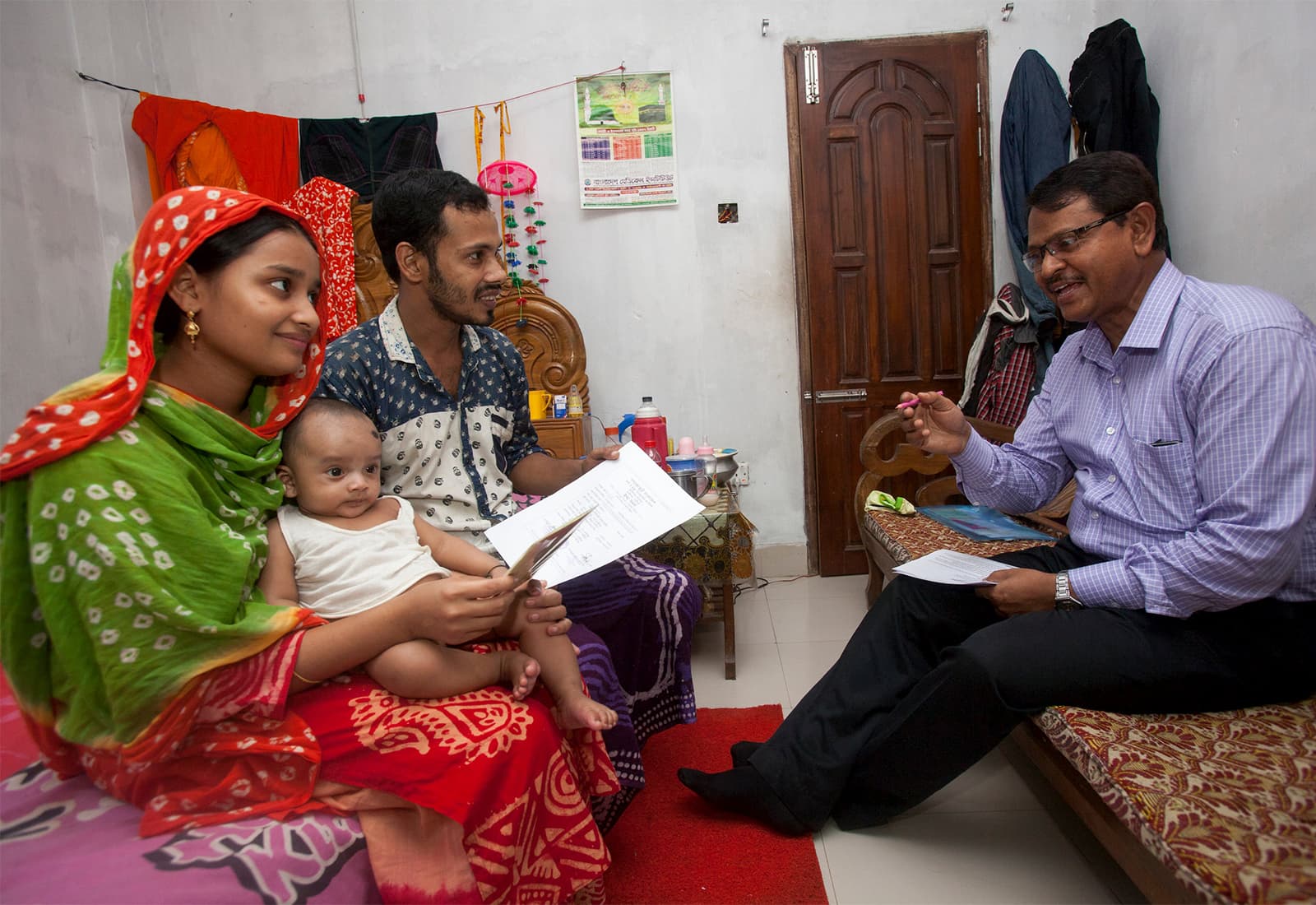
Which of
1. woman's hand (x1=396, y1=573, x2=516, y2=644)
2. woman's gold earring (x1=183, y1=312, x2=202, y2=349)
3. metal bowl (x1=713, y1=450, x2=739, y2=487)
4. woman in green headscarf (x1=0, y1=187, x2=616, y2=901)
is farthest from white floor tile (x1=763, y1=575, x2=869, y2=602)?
woman's gold earring (x1=183, y1=312, x2=202, y2=349)

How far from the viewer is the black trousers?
1.31m

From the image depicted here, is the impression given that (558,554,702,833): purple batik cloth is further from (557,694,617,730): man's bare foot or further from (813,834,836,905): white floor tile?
(813,834,836,905): white floor tile

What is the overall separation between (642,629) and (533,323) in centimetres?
192

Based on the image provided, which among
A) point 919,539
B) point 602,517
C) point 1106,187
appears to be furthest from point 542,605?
point 919,539

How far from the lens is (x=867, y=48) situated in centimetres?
325

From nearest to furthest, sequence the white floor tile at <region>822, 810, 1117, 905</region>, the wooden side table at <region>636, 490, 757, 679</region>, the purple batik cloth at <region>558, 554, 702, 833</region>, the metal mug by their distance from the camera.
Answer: the white floor tile at <region>822, 810, 1117, 905</region> < the purple batik cloth at <region>558, 554, 702, 833</region> < the wooden side table at <region>636, 490, 757, 679</region> < the metal mug

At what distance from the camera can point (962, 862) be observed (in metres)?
1.55

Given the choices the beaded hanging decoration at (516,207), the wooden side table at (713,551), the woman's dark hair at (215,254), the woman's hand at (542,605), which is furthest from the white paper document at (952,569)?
the beaded hanging decoration at (516,207)

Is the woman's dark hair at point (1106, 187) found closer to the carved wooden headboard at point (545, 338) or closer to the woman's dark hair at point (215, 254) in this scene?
the woman's dark hair at point (215, 254)

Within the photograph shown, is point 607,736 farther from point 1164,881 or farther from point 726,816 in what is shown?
point 1164,881

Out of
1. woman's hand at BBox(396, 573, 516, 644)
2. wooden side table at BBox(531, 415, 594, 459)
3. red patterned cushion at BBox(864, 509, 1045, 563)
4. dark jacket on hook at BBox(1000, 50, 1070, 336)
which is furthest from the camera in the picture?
wooden side table at BBox(531, 415, 594, 459)

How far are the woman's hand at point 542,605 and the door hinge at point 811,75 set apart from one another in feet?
9.13

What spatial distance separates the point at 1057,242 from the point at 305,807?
166 cm

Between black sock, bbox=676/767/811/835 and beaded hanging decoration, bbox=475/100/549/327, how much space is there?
215 cm
